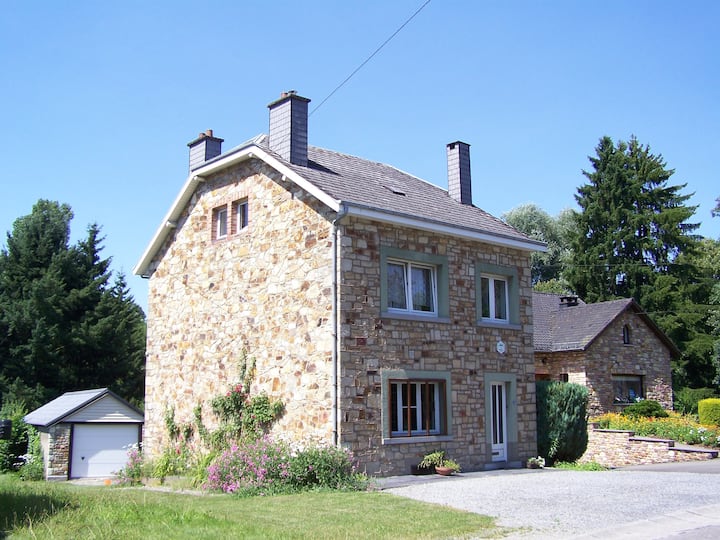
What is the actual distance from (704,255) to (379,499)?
1717 inches

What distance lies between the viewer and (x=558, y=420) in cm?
1873

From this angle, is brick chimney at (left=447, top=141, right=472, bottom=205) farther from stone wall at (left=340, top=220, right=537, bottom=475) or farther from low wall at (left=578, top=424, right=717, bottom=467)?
low wall at (left=578, top=424, right=717, bottom=467)

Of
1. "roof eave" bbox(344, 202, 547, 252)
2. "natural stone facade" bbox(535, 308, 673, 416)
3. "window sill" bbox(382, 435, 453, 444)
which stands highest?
"roof eave" bbox(344, 202, 547, 252)

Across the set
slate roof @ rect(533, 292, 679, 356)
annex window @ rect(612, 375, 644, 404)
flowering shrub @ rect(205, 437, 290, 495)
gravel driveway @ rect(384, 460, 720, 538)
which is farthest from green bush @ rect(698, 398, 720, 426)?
flowering shrub @ rect(205, 437, 290, 495)

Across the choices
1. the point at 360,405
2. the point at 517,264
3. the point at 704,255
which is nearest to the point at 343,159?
the point at 517,264

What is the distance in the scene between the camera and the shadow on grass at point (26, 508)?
9266 millimetres

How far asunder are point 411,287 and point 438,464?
3846 mm

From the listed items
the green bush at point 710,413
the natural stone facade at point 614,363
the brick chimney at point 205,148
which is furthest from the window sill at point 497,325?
the green bush at point 710,413

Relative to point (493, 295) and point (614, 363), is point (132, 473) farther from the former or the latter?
point (614, 363)

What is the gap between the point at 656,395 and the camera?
99.7 feet

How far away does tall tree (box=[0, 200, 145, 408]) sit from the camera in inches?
1433

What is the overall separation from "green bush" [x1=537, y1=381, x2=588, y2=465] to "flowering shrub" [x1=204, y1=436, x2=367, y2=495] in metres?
6.46

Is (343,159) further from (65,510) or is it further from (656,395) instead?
(656,395)

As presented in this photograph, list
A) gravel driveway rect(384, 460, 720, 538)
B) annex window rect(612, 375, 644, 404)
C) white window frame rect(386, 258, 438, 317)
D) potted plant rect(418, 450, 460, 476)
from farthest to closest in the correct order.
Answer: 1. annex window rect(612, 375, 644, 404)
2. white window frame rect(386, 258, 438, 317)
3. potted plant rect(418, 450, 460, 476)
4. gravel driveway rect(384, 460, 720, 538)
